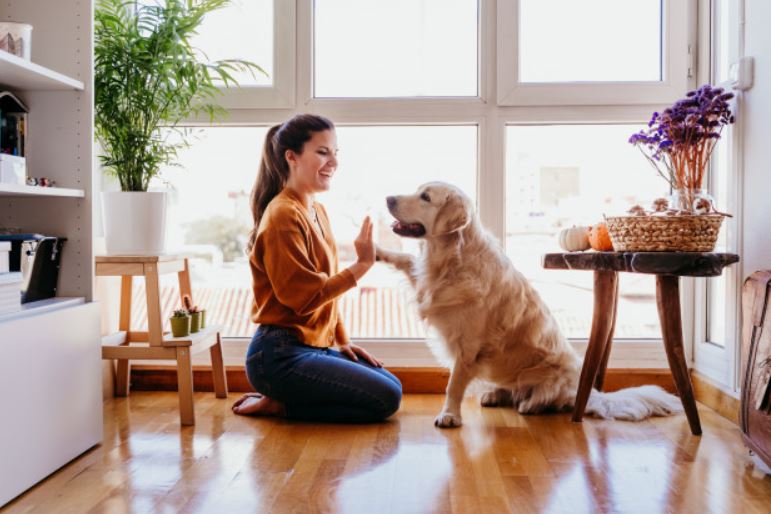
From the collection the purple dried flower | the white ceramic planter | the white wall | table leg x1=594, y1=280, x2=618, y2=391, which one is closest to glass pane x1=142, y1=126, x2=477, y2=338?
the white ceramic planter

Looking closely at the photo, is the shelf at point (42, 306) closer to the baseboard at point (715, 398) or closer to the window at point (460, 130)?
the window at point (460, 130)

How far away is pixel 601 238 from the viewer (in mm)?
2475

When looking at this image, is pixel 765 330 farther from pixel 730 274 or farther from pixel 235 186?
pixel 235 186

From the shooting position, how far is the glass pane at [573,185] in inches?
117

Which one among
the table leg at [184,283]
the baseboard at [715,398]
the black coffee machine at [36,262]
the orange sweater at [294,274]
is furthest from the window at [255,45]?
the baseboard at [715,398]

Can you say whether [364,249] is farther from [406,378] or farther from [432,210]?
[406,378]

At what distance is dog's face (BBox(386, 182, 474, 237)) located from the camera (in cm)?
236

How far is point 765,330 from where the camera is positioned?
1847mm

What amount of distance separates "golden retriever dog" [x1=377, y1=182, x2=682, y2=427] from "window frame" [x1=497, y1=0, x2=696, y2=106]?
77 cm

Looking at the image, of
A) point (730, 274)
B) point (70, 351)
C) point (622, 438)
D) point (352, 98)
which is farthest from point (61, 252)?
point (730, 274)

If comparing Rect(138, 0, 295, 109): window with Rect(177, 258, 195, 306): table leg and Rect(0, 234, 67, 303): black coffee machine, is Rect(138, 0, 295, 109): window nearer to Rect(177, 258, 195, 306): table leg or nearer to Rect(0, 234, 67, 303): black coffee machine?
Rect(177, 258, 195, 306): table leg

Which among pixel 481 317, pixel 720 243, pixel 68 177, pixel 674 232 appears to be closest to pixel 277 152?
pixel 68 177

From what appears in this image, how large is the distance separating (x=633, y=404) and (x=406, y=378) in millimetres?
928

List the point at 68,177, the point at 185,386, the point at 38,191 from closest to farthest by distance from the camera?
the point at 38,191, the point at 68,177, the point at 185,386
